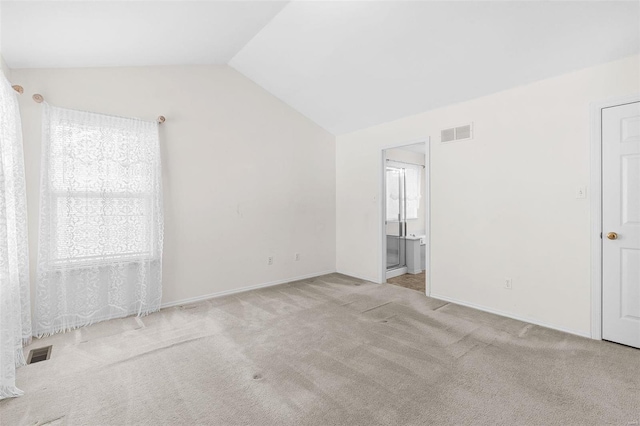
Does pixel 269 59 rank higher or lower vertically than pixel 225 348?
higher

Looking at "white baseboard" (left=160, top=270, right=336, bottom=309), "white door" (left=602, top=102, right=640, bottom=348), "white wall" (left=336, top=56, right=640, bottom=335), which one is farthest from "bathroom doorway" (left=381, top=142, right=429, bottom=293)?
"white door" (left=602, top=102, right=640, bottom=348)

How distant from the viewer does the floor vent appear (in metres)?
2.38

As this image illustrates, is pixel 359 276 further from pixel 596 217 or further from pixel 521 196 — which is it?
pixel 596 217

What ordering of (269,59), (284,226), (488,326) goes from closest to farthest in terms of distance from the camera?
1. (488,326)
2. (269,59)
3. (284,226)

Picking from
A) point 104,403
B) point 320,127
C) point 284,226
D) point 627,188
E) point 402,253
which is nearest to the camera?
point 104,403

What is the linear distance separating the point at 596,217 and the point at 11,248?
4.94 m

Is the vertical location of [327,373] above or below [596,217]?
below

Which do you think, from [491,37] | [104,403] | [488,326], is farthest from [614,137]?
[104,403]

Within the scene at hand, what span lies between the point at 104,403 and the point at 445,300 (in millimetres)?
3490

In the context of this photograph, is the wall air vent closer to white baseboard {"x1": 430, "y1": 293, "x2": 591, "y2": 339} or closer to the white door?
the white door

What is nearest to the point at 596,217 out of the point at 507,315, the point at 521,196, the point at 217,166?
the point at 521,196

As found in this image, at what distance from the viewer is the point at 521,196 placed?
3072mm

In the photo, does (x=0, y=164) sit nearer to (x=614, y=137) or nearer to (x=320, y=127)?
(x=320, y=127)

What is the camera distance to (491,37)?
8.52 feet
